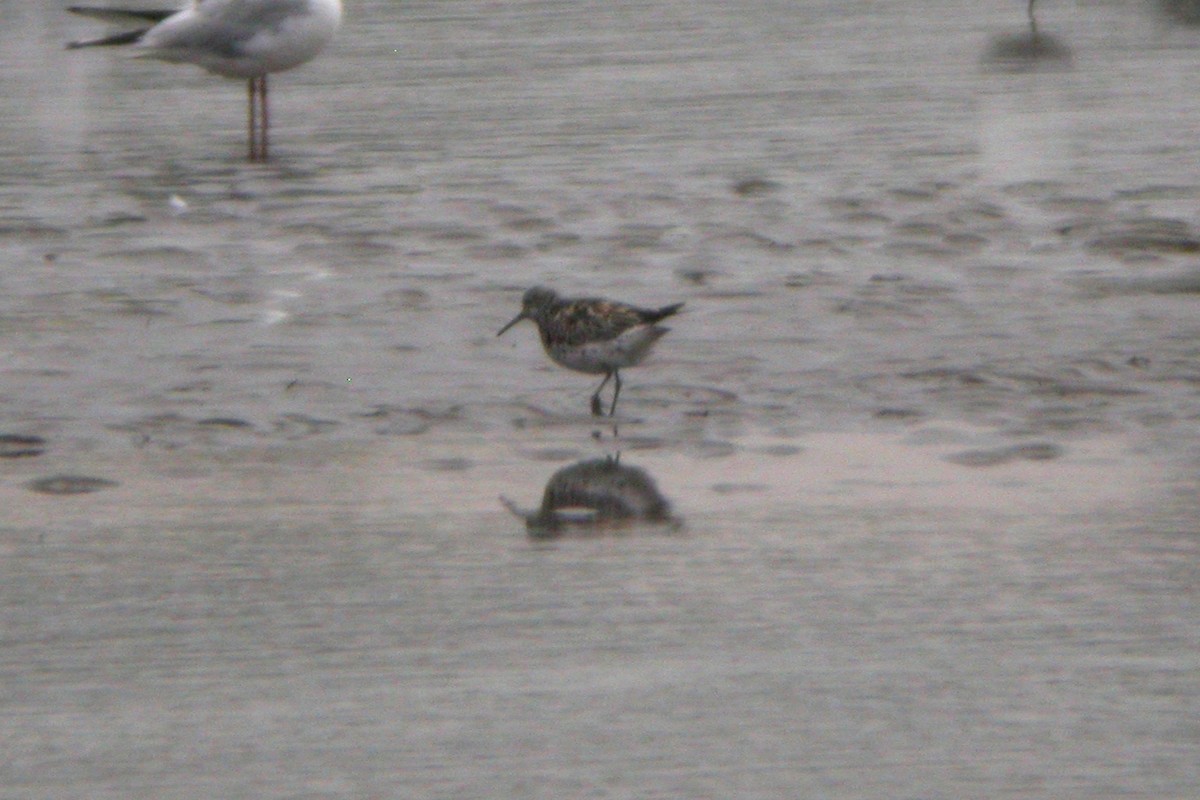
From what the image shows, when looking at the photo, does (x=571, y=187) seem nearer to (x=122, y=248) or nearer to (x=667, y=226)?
(x=667, y=226)

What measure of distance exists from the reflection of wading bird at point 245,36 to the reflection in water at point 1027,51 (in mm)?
4149

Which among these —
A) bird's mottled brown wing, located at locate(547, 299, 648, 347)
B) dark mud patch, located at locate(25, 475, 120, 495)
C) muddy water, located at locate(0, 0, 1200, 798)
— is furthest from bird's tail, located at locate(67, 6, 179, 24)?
dark mud patch, located at locate(25, 475, 120, 495)

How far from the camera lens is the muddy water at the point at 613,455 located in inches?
184

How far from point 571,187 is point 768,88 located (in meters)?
3.44

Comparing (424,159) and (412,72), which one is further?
(412,72)

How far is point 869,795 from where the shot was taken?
14.1 feet

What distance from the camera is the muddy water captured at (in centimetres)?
466

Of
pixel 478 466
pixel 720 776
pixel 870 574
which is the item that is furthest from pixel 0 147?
pixel 720 776

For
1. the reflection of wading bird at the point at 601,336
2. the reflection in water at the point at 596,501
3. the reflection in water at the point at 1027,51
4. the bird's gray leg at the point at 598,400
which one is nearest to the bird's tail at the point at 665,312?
the reflection of wading bird at the point at 601,336

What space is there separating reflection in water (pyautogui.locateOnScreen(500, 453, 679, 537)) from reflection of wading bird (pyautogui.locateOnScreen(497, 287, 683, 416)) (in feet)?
2.58

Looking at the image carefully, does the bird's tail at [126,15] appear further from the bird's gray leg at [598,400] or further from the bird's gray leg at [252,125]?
the bird's gray leg at [598,400]

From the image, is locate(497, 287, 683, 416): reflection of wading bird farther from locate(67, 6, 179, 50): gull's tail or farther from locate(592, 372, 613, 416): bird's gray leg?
locate(67, 6, 179, 50): gull's tail

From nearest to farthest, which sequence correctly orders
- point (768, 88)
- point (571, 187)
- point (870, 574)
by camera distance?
point (870, 574) → point (571, 187) → point (768, 88)

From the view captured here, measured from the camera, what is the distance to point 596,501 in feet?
20.7
